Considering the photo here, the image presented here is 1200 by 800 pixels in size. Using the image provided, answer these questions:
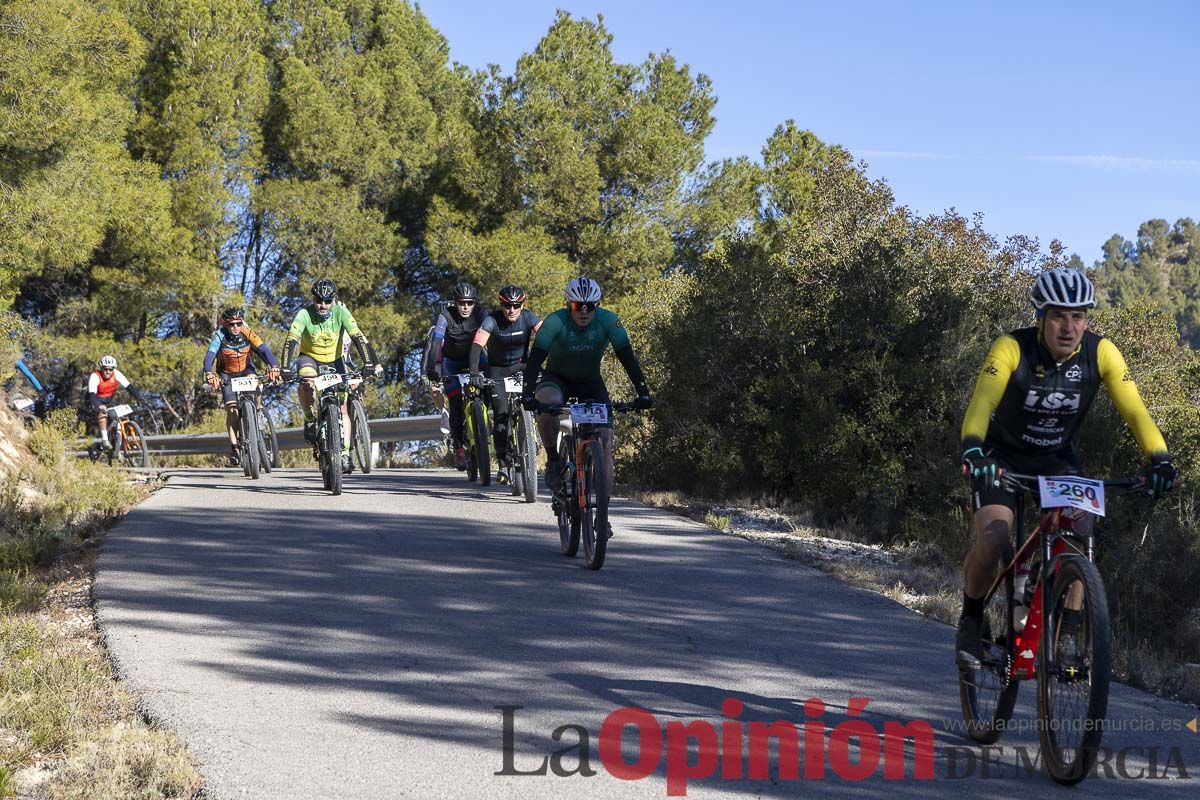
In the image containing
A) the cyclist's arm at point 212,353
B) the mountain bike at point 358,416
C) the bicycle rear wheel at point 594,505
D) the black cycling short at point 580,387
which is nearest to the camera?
the bicycle rear wheel at point 594,505

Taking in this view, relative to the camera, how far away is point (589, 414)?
9570 mm

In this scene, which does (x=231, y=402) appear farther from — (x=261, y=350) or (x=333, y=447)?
(x=333, y=447)

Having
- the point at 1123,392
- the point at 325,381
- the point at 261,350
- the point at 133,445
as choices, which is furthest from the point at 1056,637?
the point at 133,445

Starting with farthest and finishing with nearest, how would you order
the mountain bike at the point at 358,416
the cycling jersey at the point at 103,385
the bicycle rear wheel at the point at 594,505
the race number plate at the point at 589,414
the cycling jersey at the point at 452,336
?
1. the cycling jersey at the point at 103,385
2. the mountain bike at the point at 358,416
3. the cycling jersey at the point at 452,336
4. the race number plate at the point at 589,414
5. the bicycle rear wheel at the point at 594,505

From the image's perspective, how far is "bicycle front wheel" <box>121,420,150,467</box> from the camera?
21.6 m

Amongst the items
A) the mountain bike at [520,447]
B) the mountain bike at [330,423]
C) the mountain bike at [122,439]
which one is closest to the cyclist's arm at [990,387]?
the mountain bike at [520,447]

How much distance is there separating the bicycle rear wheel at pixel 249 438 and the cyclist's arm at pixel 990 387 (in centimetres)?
1252

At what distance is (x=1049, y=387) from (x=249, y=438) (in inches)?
504

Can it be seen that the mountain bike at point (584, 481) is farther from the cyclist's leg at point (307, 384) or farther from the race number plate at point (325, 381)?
the cyclist's leg at point (307, 384)

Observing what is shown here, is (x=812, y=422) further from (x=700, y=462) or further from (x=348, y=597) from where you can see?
(x=348, y=597)

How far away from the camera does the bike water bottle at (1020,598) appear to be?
554 centimetres

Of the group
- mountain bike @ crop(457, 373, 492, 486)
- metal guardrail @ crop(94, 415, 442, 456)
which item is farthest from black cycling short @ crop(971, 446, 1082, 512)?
metal guardrail @ crop(94, 415, 442, 456)

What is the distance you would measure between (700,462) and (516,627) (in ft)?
24.8

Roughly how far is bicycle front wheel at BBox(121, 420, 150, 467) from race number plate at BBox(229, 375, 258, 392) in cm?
572
